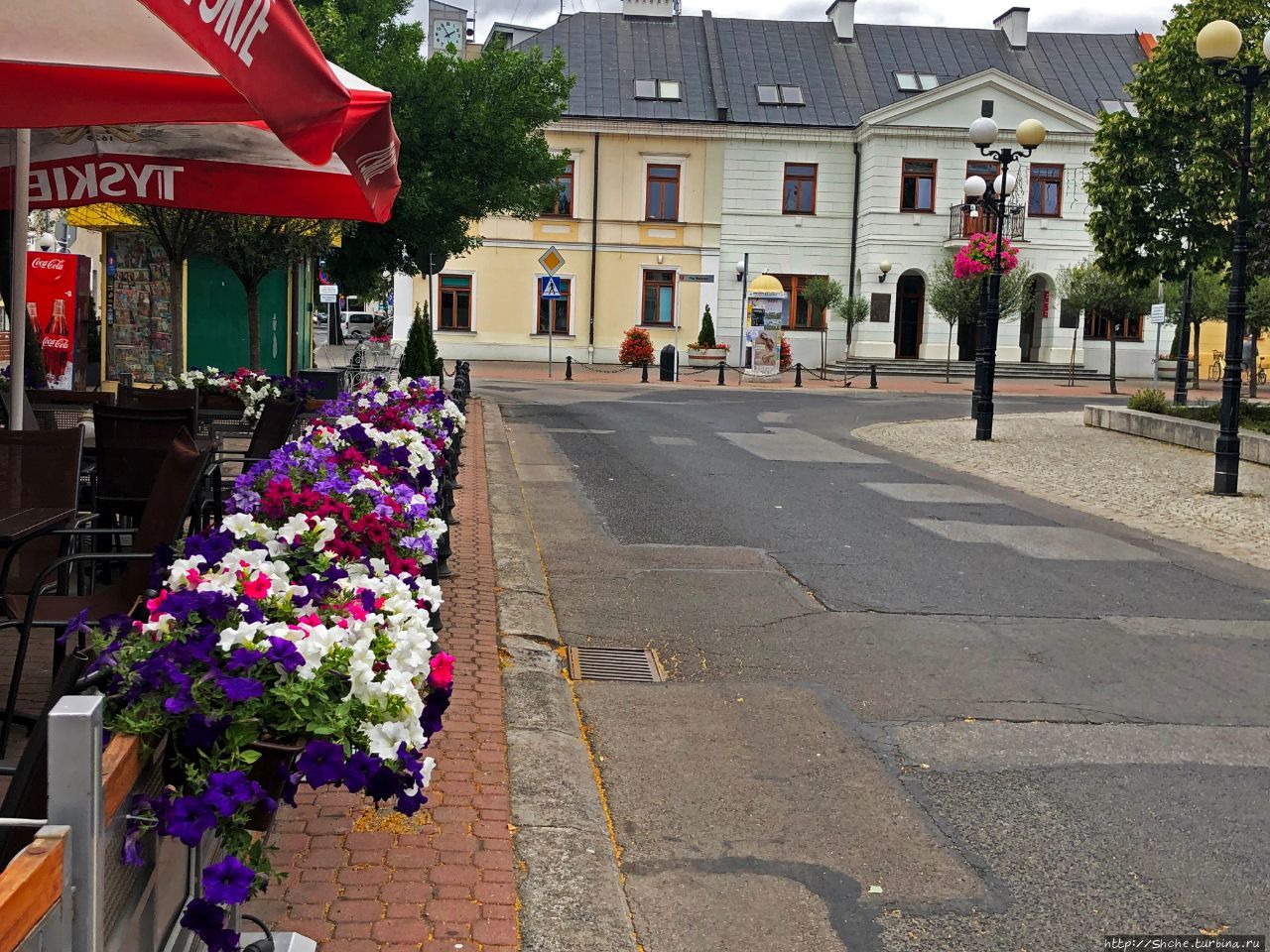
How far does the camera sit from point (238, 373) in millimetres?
11086

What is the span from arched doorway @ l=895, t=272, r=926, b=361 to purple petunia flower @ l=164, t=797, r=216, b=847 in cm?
4344

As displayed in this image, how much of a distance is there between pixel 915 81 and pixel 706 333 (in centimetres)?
1206

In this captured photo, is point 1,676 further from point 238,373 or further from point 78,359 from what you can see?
point 78,359

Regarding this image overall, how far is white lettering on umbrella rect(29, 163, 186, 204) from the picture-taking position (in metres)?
7.00

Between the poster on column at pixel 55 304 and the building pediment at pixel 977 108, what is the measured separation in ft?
103

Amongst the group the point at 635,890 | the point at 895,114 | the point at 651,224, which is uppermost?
the point at 895,114

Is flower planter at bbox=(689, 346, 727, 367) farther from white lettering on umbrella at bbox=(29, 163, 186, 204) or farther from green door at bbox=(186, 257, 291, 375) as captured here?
white lettering on umbrella at bbox=(29, 163, 186, 204)

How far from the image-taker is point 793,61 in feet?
153

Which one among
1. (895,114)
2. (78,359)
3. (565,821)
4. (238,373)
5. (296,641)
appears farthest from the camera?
(895,114)

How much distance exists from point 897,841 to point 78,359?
15.8 metres

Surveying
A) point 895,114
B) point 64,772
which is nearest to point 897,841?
point 64,772

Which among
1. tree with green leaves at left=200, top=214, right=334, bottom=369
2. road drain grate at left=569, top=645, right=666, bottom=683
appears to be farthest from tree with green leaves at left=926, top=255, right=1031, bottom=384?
road drain grate at left=569, top=645, right=666, bottom=683

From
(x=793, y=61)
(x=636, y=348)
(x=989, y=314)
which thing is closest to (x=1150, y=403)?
(x=989, y=314)

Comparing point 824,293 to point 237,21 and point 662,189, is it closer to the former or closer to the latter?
point 662,189
